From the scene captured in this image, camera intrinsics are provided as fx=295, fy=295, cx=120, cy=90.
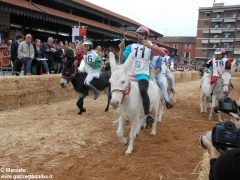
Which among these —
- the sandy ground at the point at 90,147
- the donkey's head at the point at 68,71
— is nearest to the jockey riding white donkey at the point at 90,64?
the donkey's head at the point at 68,71

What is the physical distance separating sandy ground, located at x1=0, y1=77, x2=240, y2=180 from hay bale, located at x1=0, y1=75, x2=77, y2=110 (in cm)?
68

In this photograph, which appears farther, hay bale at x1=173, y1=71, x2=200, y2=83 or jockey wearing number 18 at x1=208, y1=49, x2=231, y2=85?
hay bale at x1=173, y1=71, x2=200, y2=83

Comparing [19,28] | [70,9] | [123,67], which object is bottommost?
[123,67]

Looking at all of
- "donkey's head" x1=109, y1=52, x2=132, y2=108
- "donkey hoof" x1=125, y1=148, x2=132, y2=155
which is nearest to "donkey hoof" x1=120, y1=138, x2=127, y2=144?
"donkey hoof" x1=125, y1=148, x2=132, y2=155

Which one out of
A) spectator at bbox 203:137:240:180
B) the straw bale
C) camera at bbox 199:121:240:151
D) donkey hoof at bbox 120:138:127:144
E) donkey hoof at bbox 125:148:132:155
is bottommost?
donkey hoof at bbox 125:148:132:155

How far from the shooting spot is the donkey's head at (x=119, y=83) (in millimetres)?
5751

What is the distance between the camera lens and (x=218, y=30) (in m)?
94.2

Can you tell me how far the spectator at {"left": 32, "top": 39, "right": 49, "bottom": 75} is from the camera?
14.4 meters

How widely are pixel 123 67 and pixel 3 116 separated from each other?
5432mm

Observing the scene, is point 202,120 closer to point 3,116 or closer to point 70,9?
point 3,116

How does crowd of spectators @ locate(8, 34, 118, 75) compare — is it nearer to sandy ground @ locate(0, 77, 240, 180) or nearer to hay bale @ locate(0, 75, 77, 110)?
hay bale @ locate(0, 75, 77, 110)

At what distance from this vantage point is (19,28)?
88.4ft

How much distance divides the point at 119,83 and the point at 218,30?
95.6m

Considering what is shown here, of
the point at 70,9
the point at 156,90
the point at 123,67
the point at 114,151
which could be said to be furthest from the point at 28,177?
the point at 70,9
